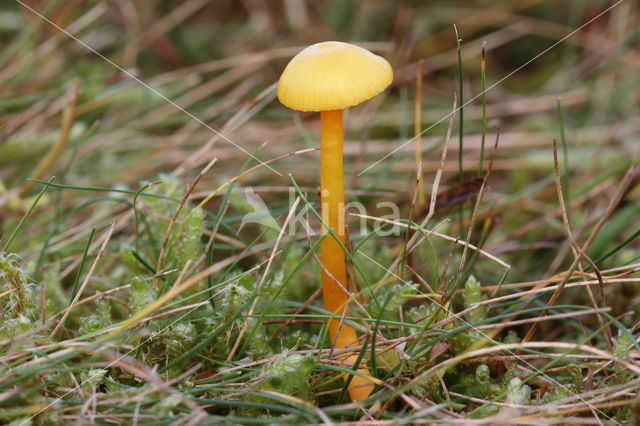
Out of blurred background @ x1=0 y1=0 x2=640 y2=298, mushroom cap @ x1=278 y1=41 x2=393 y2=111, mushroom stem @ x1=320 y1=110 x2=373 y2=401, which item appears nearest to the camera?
mushroom cap @ x1=278 y1=41 x2=393 y2=111

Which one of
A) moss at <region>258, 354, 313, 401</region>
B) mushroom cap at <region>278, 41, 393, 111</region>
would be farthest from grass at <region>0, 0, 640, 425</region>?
mushroom cap at <region>278, 41, 393, 111</region>

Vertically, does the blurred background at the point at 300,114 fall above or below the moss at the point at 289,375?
above

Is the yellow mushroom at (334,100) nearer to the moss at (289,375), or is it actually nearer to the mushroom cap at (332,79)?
the mushroom cap at (332,79)

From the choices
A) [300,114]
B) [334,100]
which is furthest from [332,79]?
[300,114]

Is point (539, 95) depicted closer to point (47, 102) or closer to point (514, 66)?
point (514, 66)

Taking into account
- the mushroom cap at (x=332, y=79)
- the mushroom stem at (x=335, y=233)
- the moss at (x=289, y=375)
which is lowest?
the moss at (x=289, y=375)

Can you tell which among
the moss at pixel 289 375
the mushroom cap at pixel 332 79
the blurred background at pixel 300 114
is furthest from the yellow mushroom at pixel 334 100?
the blurred background at pixel 300 114

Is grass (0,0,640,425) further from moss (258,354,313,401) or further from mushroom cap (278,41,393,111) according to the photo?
mushroom cap (278,41,393,111)

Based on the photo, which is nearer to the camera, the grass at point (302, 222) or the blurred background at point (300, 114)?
the grass at point (302, 222)

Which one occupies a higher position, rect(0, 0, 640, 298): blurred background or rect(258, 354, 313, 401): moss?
rect(0, 0, 640, 298): blurred background

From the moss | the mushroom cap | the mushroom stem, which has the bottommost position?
the moss
